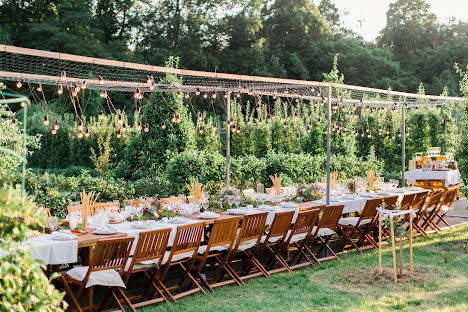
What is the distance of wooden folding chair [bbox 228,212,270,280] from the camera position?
6.37 metres

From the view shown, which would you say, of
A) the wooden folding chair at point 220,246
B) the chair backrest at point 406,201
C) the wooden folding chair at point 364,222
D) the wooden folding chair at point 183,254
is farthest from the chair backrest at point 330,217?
the wooden folding chair at point 183,254

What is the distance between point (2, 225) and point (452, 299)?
15.2ft

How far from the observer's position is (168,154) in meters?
11.4

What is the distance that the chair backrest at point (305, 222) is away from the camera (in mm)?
6980

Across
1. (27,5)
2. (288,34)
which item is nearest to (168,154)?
(27,5)

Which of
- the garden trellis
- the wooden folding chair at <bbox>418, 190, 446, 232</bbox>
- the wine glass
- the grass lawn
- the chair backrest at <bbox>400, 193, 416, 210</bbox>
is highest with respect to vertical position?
the garden trellis

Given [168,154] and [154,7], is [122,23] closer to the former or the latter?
[154,7]

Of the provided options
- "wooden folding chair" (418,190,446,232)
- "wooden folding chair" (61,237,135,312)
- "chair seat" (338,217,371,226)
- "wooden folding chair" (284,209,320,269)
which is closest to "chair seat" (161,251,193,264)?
"wooden folding chair" (61,237,135,312)

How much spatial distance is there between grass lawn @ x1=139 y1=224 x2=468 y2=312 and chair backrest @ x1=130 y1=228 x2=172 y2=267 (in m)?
0.52

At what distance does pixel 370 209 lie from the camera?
26.2 feet

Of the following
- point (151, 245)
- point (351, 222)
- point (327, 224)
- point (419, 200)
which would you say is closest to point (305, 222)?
point (327, 224)

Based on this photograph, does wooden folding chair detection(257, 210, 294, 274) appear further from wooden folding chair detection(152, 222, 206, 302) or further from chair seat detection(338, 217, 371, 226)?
chair seat detection(338, 217, 371, 226)

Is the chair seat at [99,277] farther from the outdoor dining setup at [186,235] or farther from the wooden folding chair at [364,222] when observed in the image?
the wooden folding chair at [364,222]

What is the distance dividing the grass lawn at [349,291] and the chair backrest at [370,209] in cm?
66
